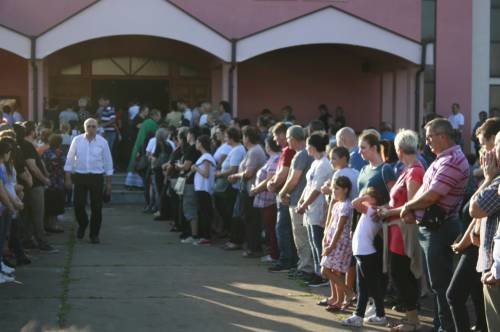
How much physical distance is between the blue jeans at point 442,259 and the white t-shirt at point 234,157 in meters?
6.03

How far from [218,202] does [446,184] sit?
6909mm

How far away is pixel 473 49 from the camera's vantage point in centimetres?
2486

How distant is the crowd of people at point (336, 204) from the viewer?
7082mm

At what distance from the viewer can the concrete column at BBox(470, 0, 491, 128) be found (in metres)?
24.9

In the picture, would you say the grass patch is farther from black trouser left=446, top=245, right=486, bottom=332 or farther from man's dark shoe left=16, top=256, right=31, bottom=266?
black trouser left=446, top=245, right=486, bottom=332

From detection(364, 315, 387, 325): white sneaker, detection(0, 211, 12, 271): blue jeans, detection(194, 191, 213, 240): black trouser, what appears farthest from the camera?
detection(194, 191, 213, 240): black trouser

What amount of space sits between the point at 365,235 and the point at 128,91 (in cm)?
1693

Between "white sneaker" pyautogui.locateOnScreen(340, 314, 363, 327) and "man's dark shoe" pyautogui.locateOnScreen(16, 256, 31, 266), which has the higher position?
"man's dark shoe" pyautogui.locateOnScreen(16, 256, 31, 266)

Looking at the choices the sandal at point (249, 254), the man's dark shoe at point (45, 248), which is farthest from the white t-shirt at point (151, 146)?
the sandal at point (249, 254)

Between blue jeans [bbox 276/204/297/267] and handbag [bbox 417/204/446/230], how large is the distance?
3.99 m

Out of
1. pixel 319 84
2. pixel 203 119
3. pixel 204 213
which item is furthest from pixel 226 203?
pixel 319 84

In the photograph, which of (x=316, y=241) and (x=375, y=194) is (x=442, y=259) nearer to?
(x=375, y=194)

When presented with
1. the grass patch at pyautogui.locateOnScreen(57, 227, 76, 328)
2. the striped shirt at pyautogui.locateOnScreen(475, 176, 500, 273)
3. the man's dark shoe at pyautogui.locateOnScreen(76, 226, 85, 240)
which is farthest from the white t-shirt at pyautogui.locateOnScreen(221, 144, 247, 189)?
the striped shirt at pyautogui.locateOnScreen(475, 176, 500, 273)

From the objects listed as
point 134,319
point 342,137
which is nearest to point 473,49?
point 342,137
